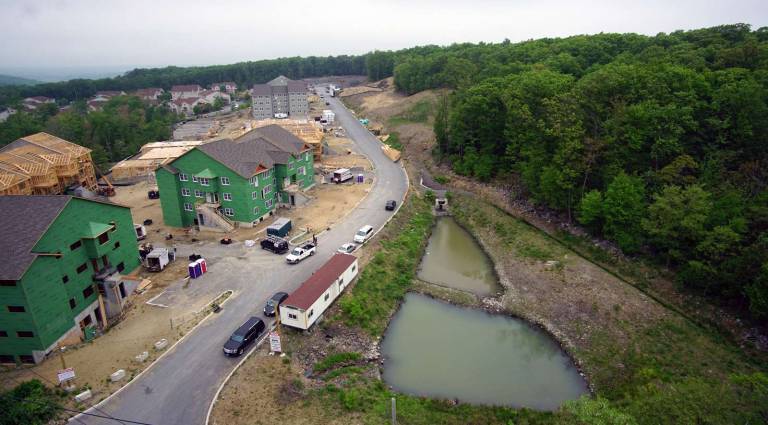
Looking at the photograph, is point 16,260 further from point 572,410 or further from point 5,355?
point 572,410

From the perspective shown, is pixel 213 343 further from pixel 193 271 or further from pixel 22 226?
pixel 22 226

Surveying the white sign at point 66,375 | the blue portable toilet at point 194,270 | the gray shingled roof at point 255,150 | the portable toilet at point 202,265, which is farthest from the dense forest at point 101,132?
the white sign at point 66,375

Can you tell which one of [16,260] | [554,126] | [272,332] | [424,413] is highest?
[554,126]

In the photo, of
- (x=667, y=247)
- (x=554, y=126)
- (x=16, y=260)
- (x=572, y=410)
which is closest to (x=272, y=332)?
(x=16, y=260)

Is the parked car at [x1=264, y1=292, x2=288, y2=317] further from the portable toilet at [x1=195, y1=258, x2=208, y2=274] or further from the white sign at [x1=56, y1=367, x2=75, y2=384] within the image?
the white sign at [x1=56, y1=367, x2=75, y2=384]

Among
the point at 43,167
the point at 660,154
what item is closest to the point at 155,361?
the point at 43,167
